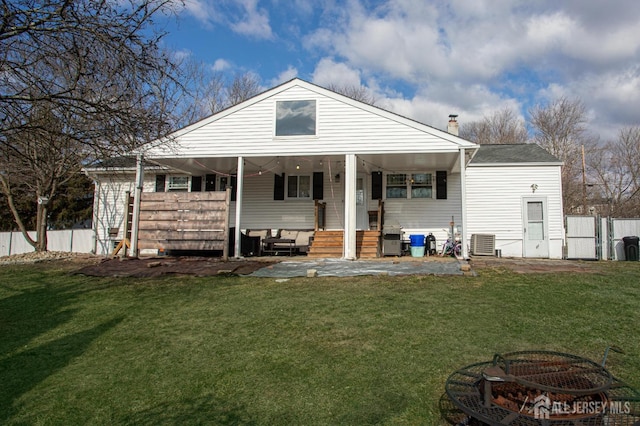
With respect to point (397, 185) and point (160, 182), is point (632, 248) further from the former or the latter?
point (160, 182)

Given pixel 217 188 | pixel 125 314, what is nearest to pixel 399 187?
pixel 217 188

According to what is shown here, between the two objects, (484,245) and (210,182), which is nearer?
(484,245)

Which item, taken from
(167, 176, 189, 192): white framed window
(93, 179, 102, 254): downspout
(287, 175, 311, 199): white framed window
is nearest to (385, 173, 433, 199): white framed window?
(287, 175, 311, 199): white framed window

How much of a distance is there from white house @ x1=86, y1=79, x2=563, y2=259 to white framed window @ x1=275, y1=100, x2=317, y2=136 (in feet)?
0.10

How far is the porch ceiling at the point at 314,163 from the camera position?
494 inches

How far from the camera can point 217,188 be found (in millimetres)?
15414

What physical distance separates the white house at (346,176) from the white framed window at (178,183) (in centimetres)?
4

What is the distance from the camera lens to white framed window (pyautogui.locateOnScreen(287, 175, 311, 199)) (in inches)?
596

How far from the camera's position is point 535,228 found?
13742mm

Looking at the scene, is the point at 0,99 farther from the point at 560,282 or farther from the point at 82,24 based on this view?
the point at 560,282

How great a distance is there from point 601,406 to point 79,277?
9.24 metres

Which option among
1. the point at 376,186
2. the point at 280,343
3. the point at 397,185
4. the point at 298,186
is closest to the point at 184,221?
the point at 298,186

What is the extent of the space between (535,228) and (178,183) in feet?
43.6

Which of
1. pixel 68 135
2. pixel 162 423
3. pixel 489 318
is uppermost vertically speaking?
pixel 68 135
